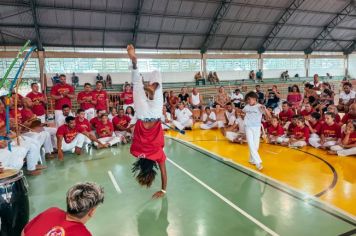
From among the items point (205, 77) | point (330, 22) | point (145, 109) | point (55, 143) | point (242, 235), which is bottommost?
point (242, 235)

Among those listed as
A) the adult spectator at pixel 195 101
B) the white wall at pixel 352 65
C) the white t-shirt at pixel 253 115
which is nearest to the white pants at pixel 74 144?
the white t-shirt at pixel 253 115

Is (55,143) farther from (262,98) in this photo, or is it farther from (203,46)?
(203,46)

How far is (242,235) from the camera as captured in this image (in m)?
2.96

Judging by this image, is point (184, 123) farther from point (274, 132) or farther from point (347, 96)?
point (347, 96)

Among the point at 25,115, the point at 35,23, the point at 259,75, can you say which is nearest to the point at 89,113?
the point at 25,115

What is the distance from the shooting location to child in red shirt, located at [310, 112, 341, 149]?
21.1 ft

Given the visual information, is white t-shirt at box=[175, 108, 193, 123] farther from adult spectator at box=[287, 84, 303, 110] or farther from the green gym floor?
the green gym floor

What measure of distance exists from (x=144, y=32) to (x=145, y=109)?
585 inches

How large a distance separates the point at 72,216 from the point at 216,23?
18.7m

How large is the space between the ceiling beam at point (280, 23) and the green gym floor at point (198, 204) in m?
18.2

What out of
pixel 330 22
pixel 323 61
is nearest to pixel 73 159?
pixel 330 22

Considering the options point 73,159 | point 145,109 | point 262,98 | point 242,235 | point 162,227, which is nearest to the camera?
point 242,235

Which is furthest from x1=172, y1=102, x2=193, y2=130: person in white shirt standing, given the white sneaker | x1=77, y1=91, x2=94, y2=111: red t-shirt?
the white sneaker

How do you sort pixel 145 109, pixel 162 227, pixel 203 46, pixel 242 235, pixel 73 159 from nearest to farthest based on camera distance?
pixel 242 235
pixel 162 227
pixel 145 109
pixel 73 159
pixel 203 46
